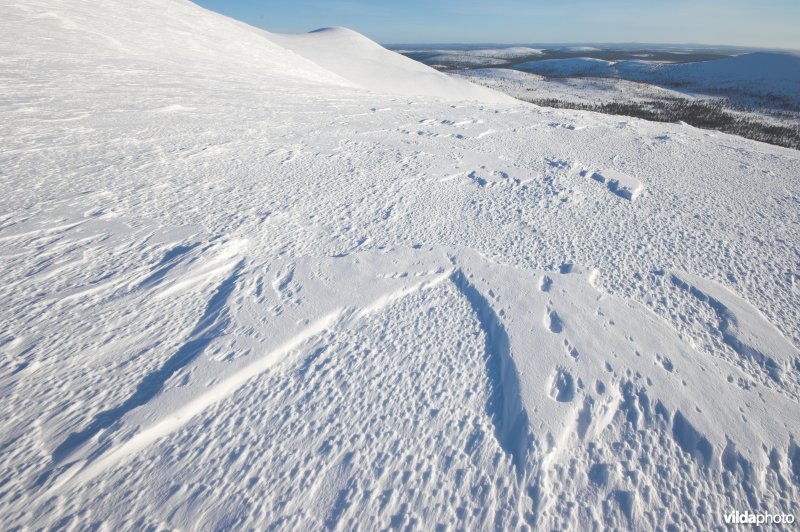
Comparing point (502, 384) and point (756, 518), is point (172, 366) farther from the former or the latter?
point (756, 518)

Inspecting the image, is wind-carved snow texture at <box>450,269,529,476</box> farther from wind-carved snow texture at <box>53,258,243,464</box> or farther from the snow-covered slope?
the snow-covered slope

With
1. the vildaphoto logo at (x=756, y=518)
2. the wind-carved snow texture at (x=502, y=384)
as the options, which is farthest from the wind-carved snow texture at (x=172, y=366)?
the vildaphoto logo at (x=756, y=518)

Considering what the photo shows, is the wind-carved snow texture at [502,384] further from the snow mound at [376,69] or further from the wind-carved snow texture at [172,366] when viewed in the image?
the snow mound at [376,69]

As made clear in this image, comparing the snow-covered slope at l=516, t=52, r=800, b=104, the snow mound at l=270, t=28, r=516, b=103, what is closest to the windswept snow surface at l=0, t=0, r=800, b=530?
the snow mound at l=270, t=28, r=516, b=103

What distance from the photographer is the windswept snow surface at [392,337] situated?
926mm

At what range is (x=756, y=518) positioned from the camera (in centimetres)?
92

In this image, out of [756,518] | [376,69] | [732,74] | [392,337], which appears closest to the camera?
[756,518]

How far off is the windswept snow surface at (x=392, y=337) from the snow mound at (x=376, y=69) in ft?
38.6

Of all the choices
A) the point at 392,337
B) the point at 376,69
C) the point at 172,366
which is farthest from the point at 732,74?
the point at 172,366

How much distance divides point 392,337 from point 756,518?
3.67 feet

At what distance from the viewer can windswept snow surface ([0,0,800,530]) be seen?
93 centimetres

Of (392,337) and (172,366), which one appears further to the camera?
(392,337)

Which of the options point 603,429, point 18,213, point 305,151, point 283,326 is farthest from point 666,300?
point 18,213

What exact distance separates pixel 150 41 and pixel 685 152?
10354 mm
